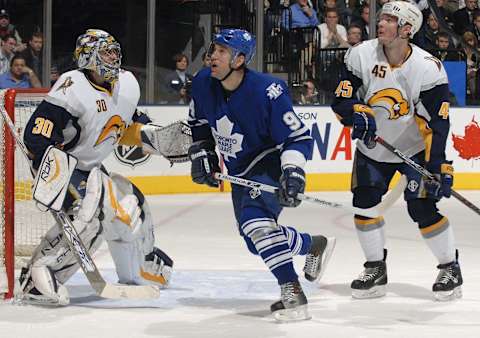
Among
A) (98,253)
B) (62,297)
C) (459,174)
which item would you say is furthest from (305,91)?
(62,297)

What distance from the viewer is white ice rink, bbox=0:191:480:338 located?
4.13 meters

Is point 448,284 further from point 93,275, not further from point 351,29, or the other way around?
point 351,29

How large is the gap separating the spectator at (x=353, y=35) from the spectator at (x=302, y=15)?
28 centimetres

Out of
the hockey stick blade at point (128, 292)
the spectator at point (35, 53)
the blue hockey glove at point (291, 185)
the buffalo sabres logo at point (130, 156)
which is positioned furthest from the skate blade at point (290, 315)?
the spectator at point (35, 53)

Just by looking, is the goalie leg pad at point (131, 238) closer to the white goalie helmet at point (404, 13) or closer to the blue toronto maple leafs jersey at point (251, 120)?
the blue toronto maple leafs jersey at point (251, 120)

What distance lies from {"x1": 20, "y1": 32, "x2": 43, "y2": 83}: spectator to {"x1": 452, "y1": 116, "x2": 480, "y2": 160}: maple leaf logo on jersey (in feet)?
10.2

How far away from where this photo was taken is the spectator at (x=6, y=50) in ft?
27.6

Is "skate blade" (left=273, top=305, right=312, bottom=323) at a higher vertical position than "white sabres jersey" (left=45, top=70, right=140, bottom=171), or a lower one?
lower

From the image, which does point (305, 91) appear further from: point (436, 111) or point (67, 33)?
point (436, 111)

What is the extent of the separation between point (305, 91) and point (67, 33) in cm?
191

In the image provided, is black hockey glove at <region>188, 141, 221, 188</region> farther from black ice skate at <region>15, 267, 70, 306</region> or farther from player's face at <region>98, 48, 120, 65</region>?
black ice skate at <region>15, 267, 70, 306</region>

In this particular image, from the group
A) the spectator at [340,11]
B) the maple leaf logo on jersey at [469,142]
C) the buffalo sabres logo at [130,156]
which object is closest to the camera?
the buffalo sabres logo at [130,156]

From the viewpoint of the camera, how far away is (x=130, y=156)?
27.1 ft

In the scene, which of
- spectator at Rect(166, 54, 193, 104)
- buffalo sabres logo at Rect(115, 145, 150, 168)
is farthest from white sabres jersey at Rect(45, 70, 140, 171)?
spectator at Rect(166, 54, 193, 104)
